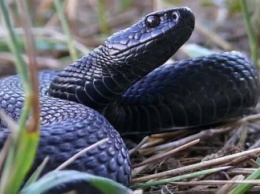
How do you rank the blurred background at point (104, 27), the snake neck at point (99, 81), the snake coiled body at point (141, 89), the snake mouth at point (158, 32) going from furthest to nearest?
the blurred background at point (104, 27), the snake neck at point (99, 81), the snake mouth at point (158, 32), the snake coiled body at point (141, 89)

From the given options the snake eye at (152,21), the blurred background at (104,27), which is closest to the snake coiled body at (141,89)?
the snake eye at (152,21)

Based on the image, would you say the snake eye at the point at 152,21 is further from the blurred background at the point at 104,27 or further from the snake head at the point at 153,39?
the blurred background at the point at 104,27

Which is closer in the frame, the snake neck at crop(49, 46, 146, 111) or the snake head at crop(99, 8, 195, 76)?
the snake head at crop(99, 8, 195, 76)

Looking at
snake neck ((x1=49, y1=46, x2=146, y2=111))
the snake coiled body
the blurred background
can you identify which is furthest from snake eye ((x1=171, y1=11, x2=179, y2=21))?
the blurred background

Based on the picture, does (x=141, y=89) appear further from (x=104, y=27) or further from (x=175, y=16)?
(x=104, y=27)

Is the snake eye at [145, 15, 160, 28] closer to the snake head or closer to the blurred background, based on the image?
the snake head

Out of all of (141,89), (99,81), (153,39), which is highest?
(153,39)

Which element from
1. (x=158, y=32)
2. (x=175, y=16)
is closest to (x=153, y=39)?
(x=158, y=32)

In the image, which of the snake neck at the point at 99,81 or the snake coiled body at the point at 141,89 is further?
the snake neck at the point at 99,81
